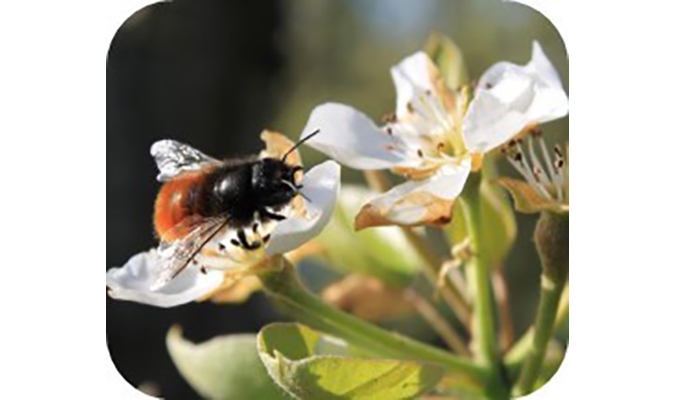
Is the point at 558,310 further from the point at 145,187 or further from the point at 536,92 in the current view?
the point at 145,187

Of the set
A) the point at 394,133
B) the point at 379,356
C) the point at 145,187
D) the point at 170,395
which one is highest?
the point at 394,133

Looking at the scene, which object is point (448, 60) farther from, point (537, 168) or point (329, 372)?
point (329, 372)

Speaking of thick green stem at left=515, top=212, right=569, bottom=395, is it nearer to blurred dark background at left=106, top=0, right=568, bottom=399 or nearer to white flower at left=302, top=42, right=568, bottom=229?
white flower at left=302, top=42, right=568, bottom=229

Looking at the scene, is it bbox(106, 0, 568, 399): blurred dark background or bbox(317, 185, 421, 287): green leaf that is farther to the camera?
bbox(106, 0, 568, 399): blurred dark background

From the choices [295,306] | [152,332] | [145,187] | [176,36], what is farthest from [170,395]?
[295,306]

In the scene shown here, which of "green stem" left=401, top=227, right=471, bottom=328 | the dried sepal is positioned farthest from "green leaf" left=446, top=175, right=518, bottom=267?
the dried sepal

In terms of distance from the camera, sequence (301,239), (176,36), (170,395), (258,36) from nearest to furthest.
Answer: (301,239)
(170,395)
(176,36)
(258,36)

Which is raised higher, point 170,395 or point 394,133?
point 394,133
